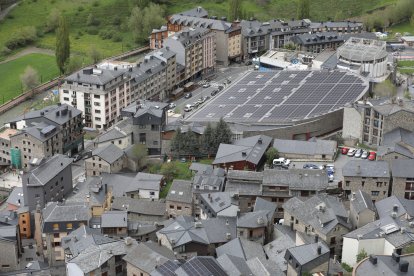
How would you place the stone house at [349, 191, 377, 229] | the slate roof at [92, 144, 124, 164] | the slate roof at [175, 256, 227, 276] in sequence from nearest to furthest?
the slate roof at [175, 256, 227, 276]
the stone house at [349, 191, 377, 229]
the slate roof at [92, 144, 124, 164]

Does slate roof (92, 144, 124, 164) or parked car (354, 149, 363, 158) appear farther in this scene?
slate roof (92, 144, 124, 164)

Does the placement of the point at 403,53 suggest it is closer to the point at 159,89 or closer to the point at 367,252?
the point at 159,89

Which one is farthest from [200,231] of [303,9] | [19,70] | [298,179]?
[303,9]

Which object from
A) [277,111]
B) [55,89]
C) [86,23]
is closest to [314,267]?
[277,111]

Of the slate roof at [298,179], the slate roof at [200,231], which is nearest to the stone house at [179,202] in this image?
the slate roof at [200,231]

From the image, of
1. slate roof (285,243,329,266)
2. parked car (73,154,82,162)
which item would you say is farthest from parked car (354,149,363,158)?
parked car (73,154,82,162)

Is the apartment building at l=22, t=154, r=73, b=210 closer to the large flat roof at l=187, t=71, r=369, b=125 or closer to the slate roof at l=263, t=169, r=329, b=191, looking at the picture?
the large flat roof at l=187, t=71, r=369, b=125

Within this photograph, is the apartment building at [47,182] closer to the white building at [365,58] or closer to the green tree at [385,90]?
the green tree at [385,90]
